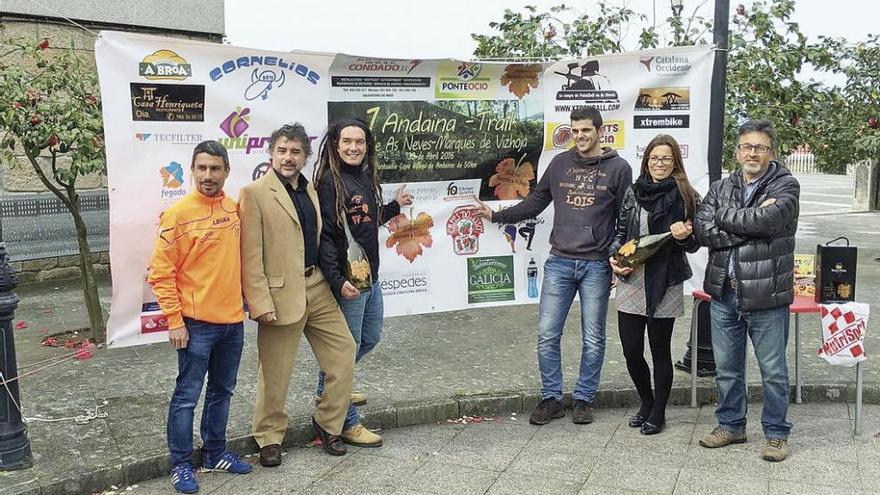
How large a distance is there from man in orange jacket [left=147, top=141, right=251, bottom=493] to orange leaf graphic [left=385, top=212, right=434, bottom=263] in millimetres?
1622

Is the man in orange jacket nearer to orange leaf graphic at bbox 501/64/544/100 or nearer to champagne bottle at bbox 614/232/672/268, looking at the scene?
champagne bottle at bbox 614/232/672/268

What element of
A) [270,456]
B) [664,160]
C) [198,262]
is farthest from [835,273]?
[198,262]

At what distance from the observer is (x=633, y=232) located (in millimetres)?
4773

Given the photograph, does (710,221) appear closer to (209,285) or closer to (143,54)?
(209,285)

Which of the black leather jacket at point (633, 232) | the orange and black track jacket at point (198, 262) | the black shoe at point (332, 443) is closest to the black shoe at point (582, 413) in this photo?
the black leather jacket at point (633, 232)

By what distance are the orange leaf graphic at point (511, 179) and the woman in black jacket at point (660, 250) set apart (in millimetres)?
1118

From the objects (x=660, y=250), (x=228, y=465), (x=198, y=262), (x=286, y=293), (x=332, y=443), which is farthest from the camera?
(x=660, y=250)

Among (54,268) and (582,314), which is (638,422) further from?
(54,268)

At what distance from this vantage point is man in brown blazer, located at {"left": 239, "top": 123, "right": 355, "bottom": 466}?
4160 mm

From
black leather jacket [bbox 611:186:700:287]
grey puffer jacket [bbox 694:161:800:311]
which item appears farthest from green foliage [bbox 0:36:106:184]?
grey puffer jacket [bbox 694:161:800:311]

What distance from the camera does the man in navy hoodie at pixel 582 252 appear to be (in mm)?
4938

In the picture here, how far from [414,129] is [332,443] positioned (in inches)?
87.2

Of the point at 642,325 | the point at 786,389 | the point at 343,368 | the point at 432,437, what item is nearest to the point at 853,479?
the point at 786,389

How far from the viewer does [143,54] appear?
15.0ft
